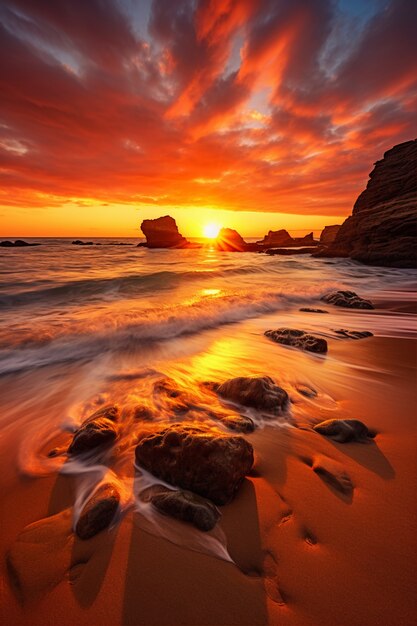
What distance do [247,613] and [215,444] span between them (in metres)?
0.83

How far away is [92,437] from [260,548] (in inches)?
61.1

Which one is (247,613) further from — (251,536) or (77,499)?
(77,499)

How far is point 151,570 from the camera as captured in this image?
55.0 inches

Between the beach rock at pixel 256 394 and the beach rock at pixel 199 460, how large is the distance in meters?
0.89

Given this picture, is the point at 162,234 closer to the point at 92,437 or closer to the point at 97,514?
the point at 92,437

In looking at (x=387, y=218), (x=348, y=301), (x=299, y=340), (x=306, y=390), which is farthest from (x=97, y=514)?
(x=387, y=218)

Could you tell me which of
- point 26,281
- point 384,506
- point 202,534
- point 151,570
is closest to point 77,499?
point 151,570

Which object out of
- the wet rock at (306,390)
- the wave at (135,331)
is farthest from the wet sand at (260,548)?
the wave at (135,331)

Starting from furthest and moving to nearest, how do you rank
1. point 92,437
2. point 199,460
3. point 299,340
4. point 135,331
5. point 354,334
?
point 135,331, point 354,334, point 299,340, point 92,437, point 199,460

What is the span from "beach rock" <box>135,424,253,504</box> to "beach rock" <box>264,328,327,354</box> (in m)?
3.06

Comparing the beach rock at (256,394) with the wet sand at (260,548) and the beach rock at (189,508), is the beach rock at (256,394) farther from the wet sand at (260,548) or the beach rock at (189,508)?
the beach rock at (189,508)

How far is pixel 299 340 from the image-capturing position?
495 centimetres

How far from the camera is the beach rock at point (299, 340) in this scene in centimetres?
467

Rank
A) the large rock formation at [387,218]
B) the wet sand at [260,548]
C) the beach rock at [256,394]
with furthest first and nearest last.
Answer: the large rock formation at [387,218]
the beach rock at [256,394]
the wet sand at [260,548]
